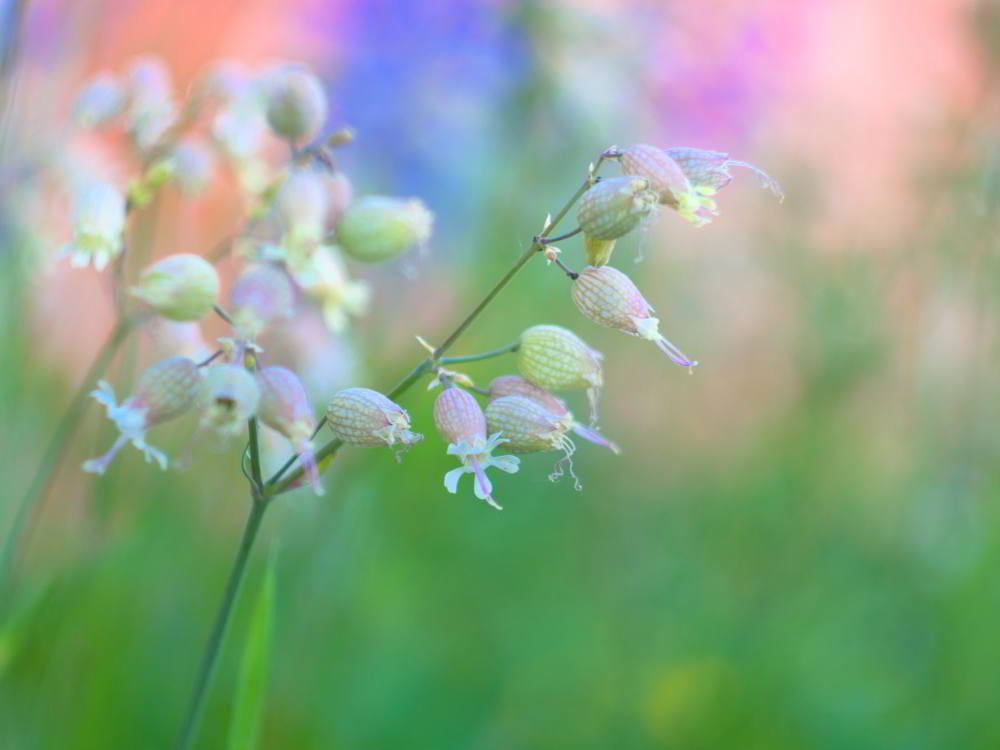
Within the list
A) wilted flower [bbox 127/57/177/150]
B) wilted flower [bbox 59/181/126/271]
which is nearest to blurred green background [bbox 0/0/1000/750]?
wilted flower [bbox 127/57/177/150]

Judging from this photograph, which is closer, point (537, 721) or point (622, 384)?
point (537, 721)

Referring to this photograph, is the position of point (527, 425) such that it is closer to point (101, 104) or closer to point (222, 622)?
point (222, 622)

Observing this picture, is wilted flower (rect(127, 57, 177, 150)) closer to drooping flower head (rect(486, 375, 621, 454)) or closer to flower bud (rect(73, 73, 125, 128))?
flower bud (rect(73, 73, 125, 128))

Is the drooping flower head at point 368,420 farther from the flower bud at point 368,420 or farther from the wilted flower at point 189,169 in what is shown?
the wilted flower at point 189,169

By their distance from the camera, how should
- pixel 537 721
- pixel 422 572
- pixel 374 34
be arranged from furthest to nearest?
pixel 374 34, pixel 422 572, pixel 537 721

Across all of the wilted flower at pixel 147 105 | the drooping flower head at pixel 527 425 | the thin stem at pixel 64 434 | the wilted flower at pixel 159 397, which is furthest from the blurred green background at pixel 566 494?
the drooping flower head at pixel 527 425

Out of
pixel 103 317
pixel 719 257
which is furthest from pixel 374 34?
pixel 719 257

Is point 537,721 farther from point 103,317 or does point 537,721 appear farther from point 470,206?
point 103,317
